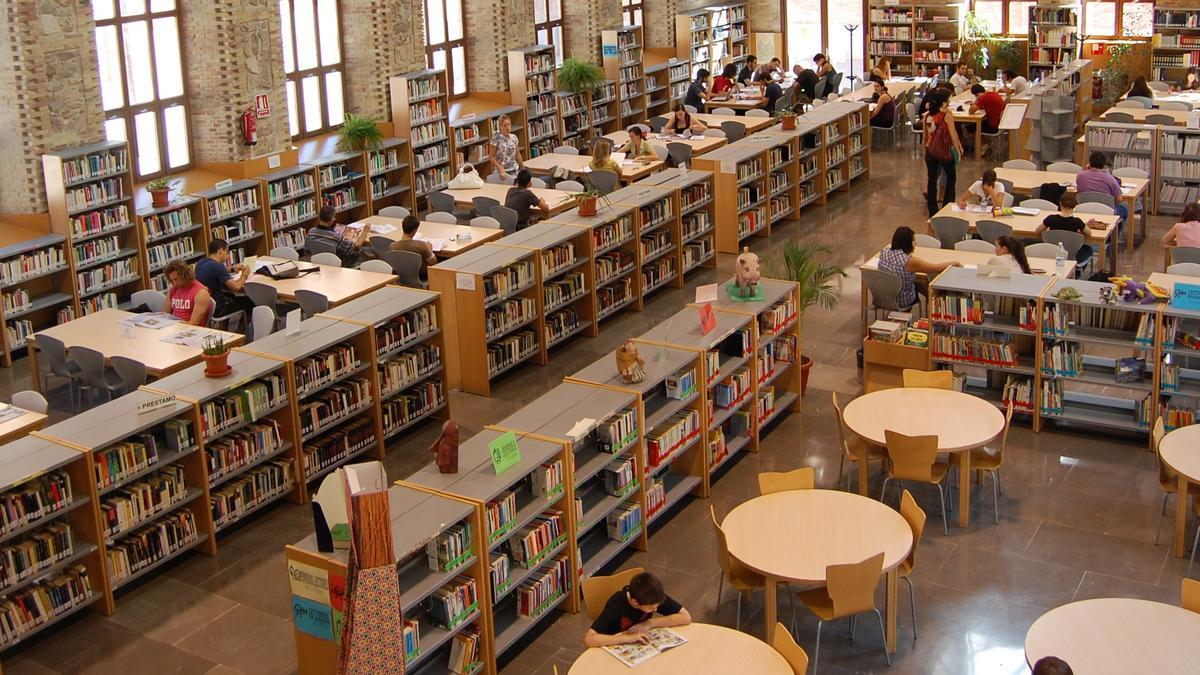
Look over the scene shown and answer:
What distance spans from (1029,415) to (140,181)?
9.89 meters

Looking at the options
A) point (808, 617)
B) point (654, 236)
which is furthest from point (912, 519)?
point (654, 236)

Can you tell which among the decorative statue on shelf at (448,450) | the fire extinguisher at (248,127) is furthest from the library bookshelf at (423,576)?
the fire extinguisher at (248,127)

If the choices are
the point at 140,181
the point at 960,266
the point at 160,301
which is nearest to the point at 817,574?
the point at 960,266

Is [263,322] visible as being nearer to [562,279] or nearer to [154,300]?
[154,300]

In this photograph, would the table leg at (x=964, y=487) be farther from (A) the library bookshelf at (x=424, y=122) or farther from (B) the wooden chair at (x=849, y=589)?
(A) the library bookshelf at (x=424, y=122)

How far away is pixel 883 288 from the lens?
12.3 meters

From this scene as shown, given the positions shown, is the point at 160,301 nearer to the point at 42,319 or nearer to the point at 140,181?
the point at 42,319

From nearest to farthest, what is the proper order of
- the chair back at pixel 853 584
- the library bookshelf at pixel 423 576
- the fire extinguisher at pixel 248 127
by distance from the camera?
the library bookshelf at pixel 423 576 → the chair back at pixel 853 584 → the fire extinguisher at pixel 248 127

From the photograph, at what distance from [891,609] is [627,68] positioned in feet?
50.4

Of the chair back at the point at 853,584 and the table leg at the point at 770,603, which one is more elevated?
the chair back at the point at 853,584

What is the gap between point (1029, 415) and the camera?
36.3ft

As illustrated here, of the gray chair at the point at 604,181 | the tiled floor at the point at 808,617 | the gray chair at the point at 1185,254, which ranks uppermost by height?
the gray chair at the point at 604,181

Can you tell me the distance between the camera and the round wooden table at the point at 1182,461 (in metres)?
8.64

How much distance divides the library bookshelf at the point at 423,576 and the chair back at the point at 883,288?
598cm
